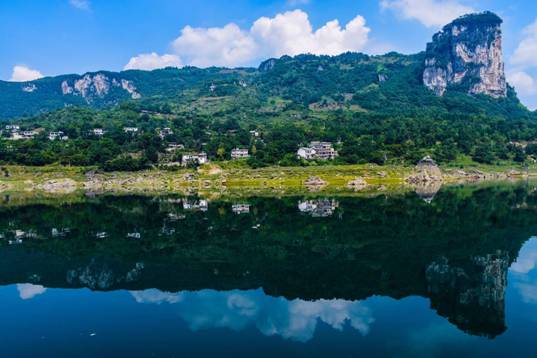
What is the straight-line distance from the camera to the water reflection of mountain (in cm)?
2022

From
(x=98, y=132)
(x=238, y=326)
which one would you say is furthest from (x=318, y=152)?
(x=238, y=326)

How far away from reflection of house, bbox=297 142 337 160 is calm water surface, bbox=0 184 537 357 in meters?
64.2

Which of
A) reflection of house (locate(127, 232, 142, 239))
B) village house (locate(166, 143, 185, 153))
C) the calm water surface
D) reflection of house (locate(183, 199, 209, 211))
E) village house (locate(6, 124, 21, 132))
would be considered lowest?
reflection of house (locate(183, 199, 209, 211))

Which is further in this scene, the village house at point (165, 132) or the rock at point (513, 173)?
the village house at point (165, 132)

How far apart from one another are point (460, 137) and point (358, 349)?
375ft

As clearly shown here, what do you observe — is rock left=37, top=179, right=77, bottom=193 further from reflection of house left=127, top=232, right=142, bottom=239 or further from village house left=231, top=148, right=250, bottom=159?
reflection of house left=127, top=232, right=142, bottom=239

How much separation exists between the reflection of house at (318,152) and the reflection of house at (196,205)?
47.9 meters

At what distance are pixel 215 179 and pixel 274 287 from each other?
6748 centimetres

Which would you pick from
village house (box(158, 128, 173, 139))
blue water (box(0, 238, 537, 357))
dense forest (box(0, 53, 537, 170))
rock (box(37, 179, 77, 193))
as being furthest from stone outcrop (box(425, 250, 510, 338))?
village house (box(158, 128, 173, 139))

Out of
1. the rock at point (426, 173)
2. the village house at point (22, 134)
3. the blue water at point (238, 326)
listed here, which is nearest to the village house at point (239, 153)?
the rock at point (426, 173)

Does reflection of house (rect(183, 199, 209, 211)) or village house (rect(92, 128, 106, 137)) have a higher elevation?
village house (rect(92, 128, 106, 137))

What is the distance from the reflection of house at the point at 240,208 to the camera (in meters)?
48.1

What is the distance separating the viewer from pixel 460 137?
11694 centimetres

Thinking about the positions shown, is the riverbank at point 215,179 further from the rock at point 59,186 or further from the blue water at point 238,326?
the blue water at point 238,326
